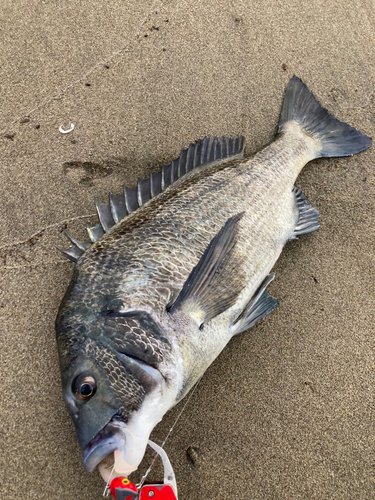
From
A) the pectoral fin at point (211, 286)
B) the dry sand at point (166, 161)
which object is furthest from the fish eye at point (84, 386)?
the dry sand at point (166, 161)

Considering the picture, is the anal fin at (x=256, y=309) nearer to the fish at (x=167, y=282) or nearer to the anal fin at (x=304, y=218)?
the fish at (x=167, y=282)

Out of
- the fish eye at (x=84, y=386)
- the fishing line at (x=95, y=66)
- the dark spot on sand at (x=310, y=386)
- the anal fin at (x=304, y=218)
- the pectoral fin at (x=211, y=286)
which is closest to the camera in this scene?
the fish eye at (x=84, y=386)

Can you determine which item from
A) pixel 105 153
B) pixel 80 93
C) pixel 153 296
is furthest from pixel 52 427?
pixel 80 93

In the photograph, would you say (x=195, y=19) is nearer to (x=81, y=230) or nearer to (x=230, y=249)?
(x=81, y=230)

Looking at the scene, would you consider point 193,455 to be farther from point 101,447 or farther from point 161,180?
point 161,180

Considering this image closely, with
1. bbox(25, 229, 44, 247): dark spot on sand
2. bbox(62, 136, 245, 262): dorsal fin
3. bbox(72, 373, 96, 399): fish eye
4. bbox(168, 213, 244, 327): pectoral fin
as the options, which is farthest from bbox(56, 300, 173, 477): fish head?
bbox(25, 229, 44, 247): dark spot on sand

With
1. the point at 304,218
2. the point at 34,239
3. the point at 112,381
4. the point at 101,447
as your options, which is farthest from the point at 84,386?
the point at 304,218
